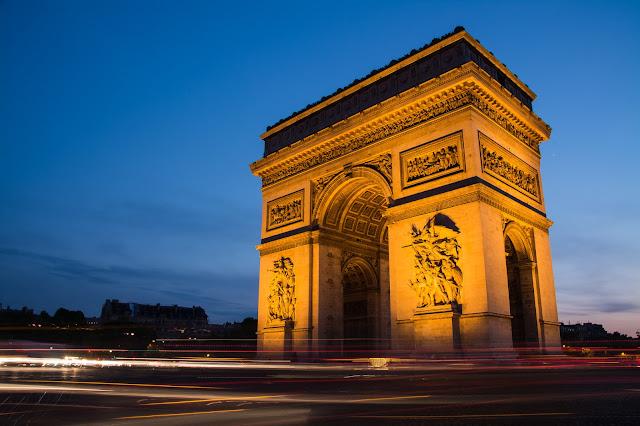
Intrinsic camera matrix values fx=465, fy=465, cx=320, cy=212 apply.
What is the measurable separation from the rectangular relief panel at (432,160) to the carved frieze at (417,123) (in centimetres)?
123

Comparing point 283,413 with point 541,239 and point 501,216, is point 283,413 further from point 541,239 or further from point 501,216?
point 541,239

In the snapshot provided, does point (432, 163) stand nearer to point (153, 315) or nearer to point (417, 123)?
point (417, 123)

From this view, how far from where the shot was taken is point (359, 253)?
82.4 ft

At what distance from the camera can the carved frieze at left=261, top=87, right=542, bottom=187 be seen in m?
18.6

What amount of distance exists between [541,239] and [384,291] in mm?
8775

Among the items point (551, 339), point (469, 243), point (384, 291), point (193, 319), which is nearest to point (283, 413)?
point (469, 243)

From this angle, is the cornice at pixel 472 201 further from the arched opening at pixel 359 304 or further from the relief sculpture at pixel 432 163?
the arched opening at pixel 359 304

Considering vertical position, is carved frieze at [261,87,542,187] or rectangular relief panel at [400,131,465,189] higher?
carved frieze at [261,87,542,187]

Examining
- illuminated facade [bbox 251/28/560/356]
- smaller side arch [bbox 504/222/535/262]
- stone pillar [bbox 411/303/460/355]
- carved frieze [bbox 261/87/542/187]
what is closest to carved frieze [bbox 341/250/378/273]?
illuminated facade [bbox 251/28/560/356]

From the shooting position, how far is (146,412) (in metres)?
5.36

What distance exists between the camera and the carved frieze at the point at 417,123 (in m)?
18.6

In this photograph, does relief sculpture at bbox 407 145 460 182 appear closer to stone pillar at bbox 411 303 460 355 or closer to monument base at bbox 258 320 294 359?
stone pillar at bbox 411 303 460 355

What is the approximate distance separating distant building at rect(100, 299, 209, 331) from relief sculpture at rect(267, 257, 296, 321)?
219 ft

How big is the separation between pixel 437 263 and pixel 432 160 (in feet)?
14.2
